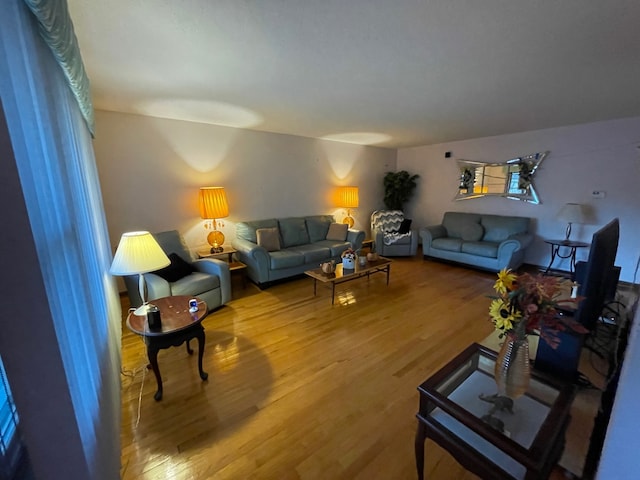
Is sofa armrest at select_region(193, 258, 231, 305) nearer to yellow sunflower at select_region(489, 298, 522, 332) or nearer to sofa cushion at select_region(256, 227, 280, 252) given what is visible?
sofa cushion at select_region(256, 227, 280, 252)

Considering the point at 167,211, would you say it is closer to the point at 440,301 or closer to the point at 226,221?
the point at 226,221

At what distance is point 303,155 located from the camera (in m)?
4.74

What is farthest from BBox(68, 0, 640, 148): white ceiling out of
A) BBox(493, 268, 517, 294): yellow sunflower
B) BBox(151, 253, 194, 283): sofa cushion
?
BBox(151, 253, 194, 283): sofa cushion

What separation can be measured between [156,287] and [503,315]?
111 inches

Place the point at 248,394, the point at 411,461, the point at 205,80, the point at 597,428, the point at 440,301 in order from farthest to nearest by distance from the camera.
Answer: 1. the point at 440,301
2. the point at 205,80
3. the point at 248,394
4. the point at 411,461
5. the point at 597,428

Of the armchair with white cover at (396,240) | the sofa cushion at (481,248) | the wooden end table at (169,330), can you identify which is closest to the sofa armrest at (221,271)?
the wooden end table at (169,330)

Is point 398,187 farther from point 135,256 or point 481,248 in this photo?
point 135,256

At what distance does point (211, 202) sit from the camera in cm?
351

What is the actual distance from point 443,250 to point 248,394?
4.04 m

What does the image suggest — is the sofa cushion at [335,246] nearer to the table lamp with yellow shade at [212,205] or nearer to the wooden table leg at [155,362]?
the table lamp with yellow shade at [212,205]

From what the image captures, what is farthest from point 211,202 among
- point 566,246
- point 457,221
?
point 566,246

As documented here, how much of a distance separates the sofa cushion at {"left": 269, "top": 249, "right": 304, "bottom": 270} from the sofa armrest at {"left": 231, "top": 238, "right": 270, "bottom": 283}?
0.27ft

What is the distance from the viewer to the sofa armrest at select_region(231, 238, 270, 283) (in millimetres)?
3453

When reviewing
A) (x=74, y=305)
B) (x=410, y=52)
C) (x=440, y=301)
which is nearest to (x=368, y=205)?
(x=440, y=301)
